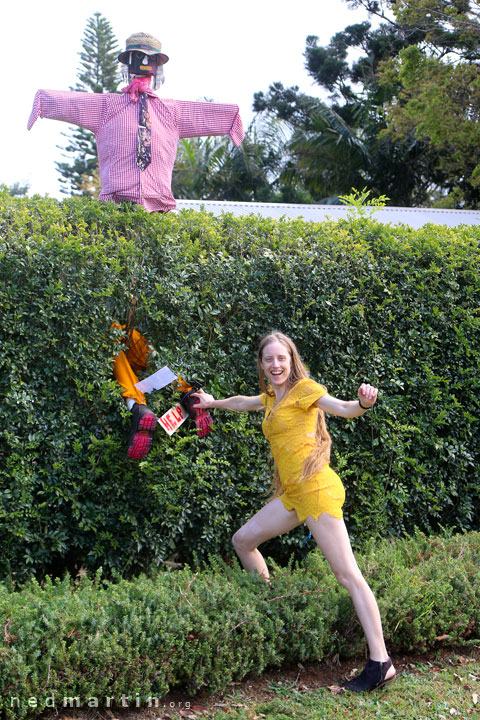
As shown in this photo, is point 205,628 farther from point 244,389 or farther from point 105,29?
point 105,29

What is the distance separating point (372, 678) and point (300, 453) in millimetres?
1185

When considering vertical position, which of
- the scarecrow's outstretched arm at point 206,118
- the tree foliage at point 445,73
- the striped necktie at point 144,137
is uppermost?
the tree foliage at point 445,73

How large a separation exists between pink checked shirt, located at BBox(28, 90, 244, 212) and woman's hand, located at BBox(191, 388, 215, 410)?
1581 mm

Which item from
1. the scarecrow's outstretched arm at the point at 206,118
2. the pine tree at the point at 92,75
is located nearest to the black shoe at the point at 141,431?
the scarecrow's outstretched arm at the point at 206,118

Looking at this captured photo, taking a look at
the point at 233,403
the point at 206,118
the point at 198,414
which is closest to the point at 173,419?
the point at 198,414

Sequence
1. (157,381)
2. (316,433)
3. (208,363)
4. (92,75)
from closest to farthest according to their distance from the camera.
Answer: (316,433) < (157,381) < (208,363) < (92,75)

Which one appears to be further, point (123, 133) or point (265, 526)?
point (123, 133)

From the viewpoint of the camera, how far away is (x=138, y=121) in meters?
5.07

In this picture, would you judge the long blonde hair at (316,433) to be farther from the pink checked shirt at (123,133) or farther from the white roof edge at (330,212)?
the white roof edge at (330,212)

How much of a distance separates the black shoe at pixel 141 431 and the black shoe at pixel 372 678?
172 cm

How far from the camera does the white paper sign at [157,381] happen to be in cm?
417

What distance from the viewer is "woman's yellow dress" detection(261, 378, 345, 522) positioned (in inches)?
136

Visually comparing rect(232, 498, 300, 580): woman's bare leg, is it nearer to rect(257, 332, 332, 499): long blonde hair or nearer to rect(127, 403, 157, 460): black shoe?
rect(257, 332, 332, 499): long blonde hair

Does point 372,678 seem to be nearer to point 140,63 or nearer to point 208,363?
point 208,363
